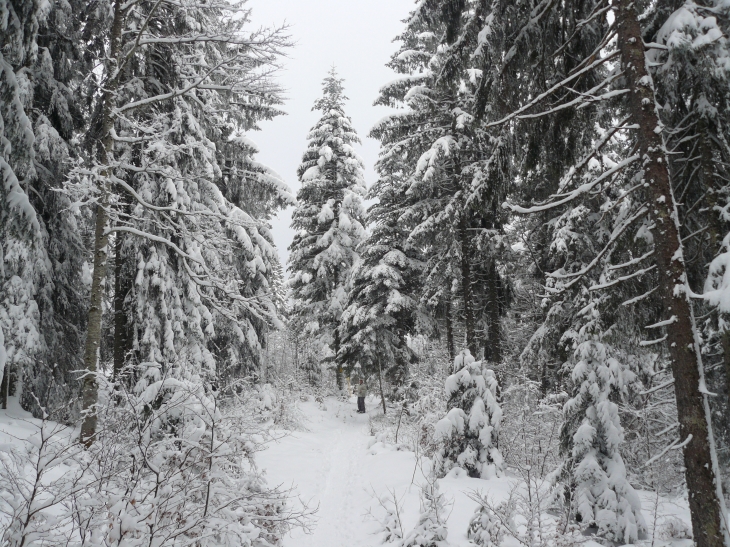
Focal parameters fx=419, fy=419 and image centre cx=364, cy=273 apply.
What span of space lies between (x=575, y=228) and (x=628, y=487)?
168 inches

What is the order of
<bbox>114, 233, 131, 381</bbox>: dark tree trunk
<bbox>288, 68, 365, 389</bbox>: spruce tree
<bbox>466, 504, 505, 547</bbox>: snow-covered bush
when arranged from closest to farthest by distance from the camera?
<bbox>466, 504, 505, 547</bbox>: snow-covered bush → <bbox>114, 233, 131, 381</bbox>: dark tree trunk → <bbox>288, 68, 365, 389</bbox>: spruce tree

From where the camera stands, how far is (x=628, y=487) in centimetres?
596

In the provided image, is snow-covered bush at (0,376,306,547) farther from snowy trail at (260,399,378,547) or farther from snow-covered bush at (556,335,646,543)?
snow-covered bush at (556,335,646,543)

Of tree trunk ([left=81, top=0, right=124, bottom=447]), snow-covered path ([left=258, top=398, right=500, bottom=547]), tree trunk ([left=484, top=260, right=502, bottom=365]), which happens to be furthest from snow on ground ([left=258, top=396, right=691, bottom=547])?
tree trunk ([left=484, top=260, right=502, bottom=365])

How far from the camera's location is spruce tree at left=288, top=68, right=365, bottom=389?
20422 mm

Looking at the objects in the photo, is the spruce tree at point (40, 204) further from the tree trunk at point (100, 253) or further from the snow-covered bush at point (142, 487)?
the snow-covered bush at point (142, 487)

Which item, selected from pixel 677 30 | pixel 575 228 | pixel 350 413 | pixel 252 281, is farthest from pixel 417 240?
pixel 677 30

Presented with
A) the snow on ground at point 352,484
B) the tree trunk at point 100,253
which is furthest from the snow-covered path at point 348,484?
the tree trunk at point 100,253

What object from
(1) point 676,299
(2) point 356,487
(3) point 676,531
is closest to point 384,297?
(2) point 356,487

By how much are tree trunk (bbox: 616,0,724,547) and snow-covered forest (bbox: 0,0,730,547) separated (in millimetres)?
26

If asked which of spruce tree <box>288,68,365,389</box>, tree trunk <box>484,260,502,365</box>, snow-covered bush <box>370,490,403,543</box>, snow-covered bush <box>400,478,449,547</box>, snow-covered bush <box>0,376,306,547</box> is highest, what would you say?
spruce tree <box>288,68,365,389</box>

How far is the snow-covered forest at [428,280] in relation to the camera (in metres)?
4.01

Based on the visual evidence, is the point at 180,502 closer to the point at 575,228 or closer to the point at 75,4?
the point at 575,228

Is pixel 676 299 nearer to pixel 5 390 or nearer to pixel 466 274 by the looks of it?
pixel 466 274
